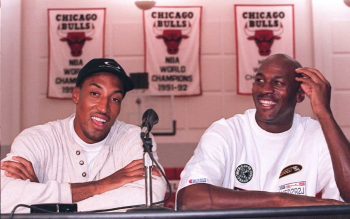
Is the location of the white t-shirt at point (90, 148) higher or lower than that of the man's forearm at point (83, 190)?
higher

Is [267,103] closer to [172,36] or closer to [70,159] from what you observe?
[70,159]

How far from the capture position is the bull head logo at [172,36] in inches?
225

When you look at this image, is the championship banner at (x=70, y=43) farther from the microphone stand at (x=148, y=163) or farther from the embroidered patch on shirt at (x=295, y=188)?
the microphone stand at (x=148, y=163)

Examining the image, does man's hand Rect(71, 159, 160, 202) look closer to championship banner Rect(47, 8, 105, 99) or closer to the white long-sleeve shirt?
the white long-sleeve shirt

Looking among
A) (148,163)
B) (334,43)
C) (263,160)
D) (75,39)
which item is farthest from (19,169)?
(334,43)

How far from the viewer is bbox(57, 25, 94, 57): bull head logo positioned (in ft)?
18.8

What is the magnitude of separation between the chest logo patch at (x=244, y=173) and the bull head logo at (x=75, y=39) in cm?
340

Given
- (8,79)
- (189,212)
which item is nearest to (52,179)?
(189,212)

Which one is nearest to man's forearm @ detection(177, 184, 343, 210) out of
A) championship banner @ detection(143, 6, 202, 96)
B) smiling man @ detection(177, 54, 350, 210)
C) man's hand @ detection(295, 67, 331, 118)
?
smiling man @ detection(177, 54, 350, 210)

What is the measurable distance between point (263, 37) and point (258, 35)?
51mm

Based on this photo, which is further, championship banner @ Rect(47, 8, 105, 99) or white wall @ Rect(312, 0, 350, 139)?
championship banner @ Rect(47, 8, 105, 99)

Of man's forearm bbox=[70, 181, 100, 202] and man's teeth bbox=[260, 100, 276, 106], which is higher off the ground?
man's teeth bbox=[260, 100, 276, 106]

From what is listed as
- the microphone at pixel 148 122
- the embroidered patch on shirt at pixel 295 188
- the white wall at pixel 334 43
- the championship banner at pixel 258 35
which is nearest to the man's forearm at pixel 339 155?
the embroidered patch on shirt at pixel 295 188

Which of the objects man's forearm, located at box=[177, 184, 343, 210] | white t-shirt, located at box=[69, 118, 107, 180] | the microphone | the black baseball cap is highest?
the black baseball cap
